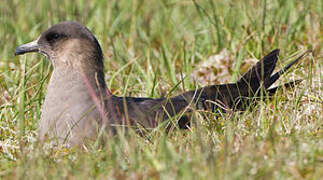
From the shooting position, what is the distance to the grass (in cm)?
282

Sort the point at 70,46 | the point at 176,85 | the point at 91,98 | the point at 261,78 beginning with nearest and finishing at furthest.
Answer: the point at 91,98 → the point at 176,85 → the point at 70,46 → the point at 261,78

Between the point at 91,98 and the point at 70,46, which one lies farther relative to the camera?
the point at 70,46

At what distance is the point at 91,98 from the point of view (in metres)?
4.14

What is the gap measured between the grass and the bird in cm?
12

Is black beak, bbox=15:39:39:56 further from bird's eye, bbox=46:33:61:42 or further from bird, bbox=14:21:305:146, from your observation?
bird's eye, bbox=46:33:61:42

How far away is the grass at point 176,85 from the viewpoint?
2820 millimetres

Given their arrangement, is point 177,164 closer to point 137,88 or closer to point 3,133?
point 3,133

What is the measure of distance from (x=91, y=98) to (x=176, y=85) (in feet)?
1.96

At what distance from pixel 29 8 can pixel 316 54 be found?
11.3ft

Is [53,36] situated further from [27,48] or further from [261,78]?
[261,78]

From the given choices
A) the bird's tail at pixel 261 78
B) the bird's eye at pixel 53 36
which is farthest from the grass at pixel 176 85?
the bird's eye at pixel 53 36

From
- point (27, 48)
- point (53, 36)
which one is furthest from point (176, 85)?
point (27, 48)

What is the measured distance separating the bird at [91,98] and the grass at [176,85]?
12 centimetres

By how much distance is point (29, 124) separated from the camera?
4297mm
